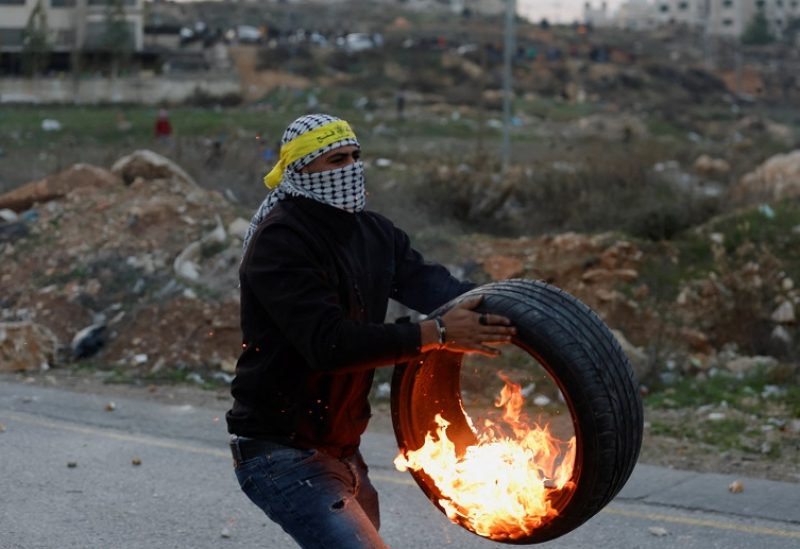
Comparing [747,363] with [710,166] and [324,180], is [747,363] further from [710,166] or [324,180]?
[710,166]

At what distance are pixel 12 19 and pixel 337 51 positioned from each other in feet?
76.9

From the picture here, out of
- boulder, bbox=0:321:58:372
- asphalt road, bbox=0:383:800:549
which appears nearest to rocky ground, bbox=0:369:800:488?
boulder, bbox=0:321:58:372

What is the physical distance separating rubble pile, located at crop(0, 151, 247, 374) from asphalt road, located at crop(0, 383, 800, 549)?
2667mm

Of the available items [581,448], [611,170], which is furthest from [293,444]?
[611,170]

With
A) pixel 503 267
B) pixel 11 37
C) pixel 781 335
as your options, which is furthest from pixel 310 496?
A: pixel 11 37

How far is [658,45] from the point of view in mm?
120750

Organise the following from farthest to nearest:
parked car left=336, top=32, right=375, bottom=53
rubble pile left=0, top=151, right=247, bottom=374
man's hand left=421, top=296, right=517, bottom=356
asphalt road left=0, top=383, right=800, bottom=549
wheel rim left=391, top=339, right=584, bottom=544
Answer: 1. parked car left=336, top=32, right=375, bottom=53
2. rubble pile left=0, top=151, right=247, bottom=374
3. asphalt road left=0, top=383, right=800, bottom=549
4. wheel rim left=391, top=339, right=584, bottom=544
5. man's hand left=421, top=296, right=517, bottom=356

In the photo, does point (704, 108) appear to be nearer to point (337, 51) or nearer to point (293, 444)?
point (337, 51)

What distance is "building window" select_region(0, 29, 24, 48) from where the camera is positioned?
2820 inches

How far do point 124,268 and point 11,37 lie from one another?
206 ft

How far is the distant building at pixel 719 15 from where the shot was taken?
144000 mm

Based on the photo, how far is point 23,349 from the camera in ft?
38.6

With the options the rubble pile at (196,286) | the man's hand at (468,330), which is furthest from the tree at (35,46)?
the man's hand at (468,330)

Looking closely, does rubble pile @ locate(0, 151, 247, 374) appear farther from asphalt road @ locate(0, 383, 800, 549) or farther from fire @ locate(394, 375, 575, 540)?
fire @ locate(394, 375, 575, 540)
